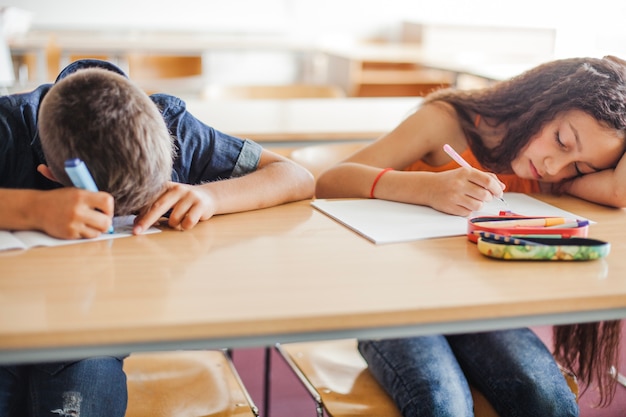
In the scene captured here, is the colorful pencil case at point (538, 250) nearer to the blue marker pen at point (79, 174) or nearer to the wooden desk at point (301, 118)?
the blue marker pen at point (79, 174)

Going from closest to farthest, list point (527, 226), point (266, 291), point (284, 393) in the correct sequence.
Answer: point (266, 291), point (527, 226), point (284, 393)

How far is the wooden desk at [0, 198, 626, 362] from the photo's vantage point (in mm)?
761

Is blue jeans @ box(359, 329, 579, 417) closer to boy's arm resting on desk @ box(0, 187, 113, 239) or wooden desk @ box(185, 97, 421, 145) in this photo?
boy's arm resting on desk @ box(0, 187, 113, 239)

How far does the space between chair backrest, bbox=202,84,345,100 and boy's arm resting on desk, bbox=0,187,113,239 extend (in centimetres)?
195

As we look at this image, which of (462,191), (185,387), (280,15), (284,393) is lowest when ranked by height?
(284,393)

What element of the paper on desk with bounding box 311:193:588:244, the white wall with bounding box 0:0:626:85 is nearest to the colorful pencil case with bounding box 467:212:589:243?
the paper on desk with bounding box 311:193:588:244

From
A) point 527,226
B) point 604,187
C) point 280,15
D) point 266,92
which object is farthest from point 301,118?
point 280,15

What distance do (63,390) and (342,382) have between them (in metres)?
0.48

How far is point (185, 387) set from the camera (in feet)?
4.13

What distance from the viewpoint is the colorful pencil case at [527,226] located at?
1069mm

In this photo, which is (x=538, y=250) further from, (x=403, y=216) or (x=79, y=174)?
(x=79, y=174)

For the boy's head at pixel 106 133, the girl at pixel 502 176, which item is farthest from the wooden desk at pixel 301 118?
the boy's head at pixel 106 133

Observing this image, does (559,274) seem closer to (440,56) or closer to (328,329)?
(328,329)

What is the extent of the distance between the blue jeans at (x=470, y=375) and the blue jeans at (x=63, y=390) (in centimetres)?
44
